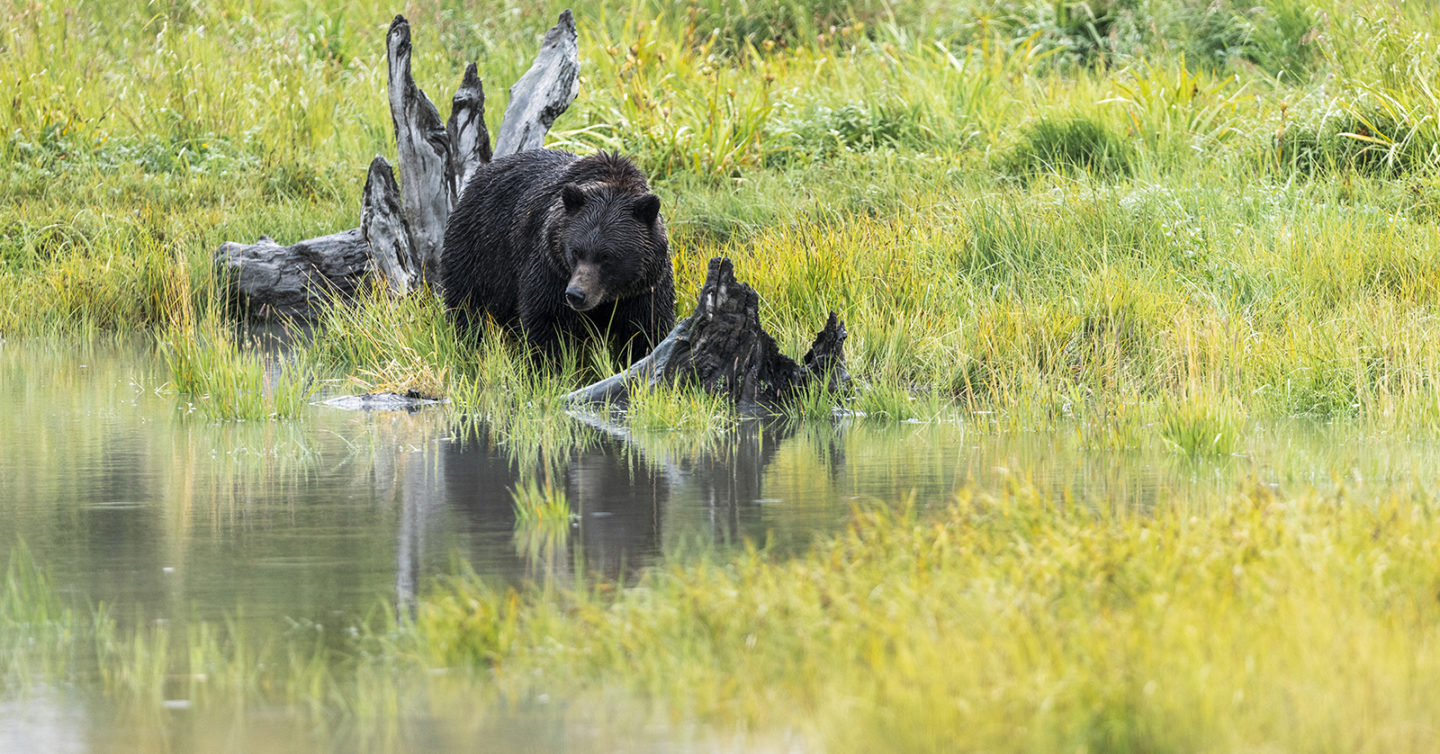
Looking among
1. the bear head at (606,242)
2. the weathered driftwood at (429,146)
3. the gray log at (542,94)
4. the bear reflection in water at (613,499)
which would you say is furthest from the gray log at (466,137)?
the bear reflection in water at (613,499)

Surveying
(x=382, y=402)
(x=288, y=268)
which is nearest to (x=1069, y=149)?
(x=288, y=268)

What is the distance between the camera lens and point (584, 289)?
915 centimetres

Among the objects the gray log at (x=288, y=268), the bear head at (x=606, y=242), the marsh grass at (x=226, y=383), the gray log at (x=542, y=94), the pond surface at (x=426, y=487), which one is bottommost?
the pond surface at (x=426, y=487)

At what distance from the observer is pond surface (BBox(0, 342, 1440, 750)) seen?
504cm

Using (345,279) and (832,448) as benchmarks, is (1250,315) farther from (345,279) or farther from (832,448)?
(345,279)

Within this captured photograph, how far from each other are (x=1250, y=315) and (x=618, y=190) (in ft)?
12.3

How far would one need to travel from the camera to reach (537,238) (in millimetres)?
9945

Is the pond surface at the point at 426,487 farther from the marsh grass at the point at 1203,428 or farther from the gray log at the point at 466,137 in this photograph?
the gray log at the point at 466,137

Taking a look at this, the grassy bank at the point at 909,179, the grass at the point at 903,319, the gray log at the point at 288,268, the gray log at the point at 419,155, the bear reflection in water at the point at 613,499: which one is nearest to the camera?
the grass at the point at 903,319

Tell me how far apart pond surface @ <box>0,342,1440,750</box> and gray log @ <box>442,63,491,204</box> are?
375 centimetres

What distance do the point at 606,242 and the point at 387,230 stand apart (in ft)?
11.8

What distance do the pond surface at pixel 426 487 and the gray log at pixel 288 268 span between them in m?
4.69

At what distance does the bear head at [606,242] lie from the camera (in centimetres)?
927

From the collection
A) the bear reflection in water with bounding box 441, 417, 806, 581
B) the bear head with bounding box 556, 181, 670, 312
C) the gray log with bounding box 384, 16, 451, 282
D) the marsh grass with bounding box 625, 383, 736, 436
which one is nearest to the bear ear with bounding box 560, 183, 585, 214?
the bear head with bounding box 556, 181, 670, 312
